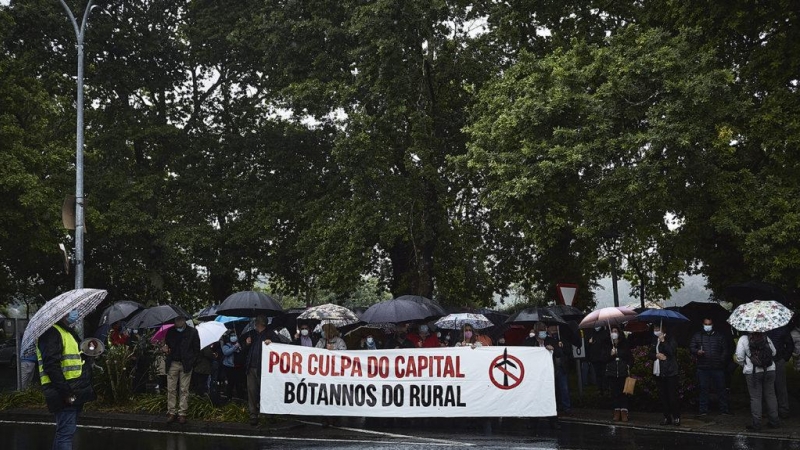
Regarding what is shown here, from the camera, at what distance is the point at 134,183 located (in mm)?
29844

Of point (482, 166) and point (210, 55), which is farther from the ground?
point (210, 55)

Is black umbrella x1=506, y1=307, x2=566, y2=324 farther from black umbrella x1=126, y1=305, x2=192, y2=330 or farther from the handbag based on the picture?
black umbrella x1=126, y1=305, x2=192, y2=330

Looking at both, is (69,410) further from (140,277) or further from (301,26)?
(140,277)

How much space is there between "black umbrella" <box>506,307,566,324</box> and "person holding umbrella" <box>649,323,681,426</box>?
1.93 meters

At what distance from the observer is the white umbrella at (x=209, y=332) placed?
53.4ft

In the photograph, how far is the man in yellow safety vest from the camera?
948 centimetres

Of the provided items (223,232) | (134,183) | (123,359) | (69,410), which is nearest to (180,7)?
(134,183)

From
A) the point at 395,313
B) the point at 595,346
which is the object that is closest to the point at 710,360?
the point at 595,346

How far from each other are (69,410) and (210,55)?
22.3 meters

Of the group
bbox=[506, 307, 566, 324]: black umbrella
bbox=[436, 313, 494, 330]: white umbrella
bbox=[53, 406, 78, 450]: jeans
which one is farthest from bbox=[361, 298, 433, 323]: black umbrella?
bbox=[53, 406, 78, 450]: jeans

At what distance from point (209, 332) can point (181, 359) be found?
229cm

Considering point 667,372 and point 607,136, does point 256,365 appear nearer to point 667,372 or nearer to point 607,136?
point 667,372

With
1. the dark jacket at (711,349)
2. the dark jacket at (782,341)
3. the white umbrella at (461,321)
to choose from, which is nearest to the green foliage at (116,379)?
the white umbrella at (461,321)

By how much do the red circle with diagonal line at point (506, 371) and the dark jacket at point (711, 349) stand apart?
3.60 metres
